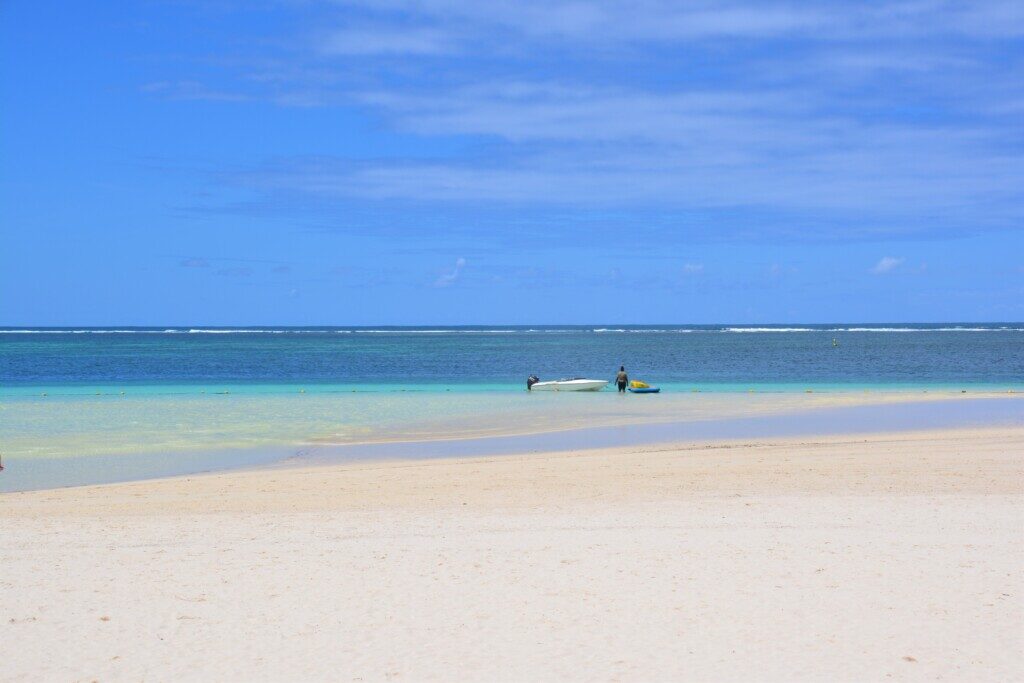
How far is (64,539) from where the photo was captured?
447 inches

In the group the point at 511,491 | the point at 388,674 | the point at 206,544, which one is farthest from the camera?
the point at 511,491

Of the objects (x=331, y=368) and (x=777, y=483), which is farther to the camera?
(x=331, y=368)

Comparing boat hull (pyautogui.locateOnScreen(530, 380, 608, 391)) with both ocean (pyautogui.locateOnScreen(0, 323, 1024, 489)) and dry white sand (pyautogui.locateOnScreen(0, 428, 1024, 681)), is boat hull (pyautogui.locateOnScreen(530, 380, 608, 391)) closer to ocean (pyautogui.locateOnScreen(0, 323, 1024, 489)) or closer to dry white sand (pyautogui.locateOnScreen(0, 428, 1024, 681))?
ocean (pyautogui.locateOnScreen(0, 323, 1024, 489))

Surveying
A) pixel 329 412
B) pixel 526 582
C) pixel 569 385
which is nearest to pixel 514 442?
pixel 329 412

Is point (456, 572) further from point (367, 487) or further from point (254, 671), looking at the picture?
point (367, 487)

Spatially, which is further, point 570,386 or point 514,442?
point 570,386

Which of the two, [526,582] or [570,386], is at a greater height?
[526,582]

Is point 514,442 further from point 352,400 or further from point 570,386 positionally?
point 570,386

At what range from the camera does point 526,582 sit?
9297mm

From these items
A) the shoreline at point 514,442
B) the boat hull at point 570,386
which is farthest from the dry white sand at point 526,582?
the boat hull at point 570,386

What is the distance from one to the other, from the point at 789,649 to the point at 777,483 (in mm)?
8086

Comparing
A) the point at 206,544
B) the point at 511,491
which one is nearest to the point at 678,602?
the point at 206,544

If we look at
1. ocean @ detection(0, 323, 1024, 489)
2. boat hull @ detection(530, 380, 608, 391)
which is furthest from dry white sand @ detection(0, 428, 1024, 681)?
boat hull @ detection(530, 380, 608, 391)

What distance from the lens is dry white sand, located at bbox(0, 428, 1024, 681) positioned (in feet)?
24.0
